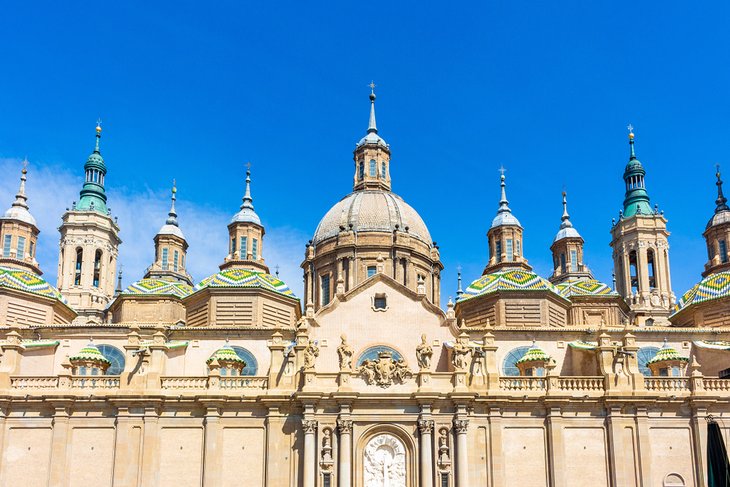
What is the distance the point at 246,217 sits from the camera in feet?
227

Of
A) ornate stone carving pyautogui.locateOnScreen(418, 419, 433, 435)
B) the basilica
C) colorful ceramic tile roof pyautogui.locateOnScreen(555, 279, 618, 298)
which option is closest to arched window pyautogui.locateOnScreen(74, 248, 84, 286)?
the basilica

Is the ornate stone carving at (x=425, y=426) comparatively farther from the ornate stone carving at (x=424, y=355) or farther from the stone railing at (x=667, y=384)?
the stone railing at (x=667, y=384)

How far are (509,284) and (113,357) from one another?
26.3 meters

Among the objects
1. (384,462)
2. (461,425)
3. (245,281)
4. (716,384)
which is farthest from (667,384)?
(245,281)

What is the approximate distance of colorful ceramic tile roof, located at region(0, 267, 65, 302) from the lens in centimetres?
5825

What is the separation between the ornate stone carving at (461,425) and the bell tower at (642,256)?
38393 mm

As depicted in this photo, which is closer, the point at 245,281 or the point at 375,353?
the point at 375,353

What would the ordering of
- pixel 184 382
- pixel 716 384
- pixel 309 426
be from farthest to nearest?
pixel 716 384, pixel 184 382, pixel 309 426

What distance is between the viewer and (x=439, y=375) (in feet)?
153

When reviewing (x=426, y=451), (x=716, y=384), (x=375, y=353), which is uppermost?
(x=375, y=353)

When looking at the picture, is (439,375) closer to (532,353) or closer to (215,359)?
(532,353)

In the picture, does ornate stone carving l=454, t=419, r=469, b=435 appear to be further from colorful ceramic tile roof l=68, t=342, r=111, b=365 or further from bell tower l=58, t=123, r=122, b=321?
bell tower l=58, t=123, r=122, b=321

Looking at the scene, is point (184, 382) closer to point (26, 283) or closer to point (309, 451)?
point (309, 451)

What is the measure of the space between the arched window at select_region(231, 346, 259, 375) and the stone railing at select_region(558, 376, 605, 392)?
18.1 m
